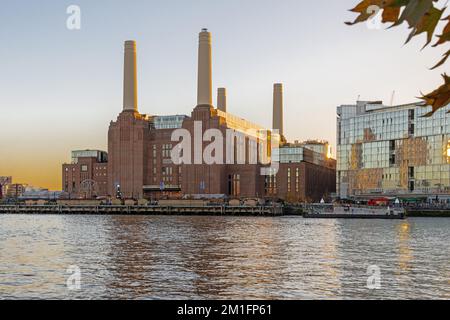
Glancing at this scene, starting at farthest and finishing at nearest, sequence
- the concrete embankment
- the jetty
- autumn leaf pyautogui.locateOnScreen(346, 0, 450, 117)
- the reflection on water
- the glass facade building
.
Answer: the jetty < the glass facade building < the concrete embankment < the reflection on water < autumn leaf pyautogui.locateOnScreen(346, 0, 450, 117)

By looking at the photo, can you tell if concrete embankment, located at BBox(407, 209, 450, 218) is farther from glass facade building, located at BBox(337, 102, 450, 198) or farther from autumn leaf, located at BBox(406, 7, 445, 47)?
autumn leaf, located at BBox(406, 7, 445, 47)

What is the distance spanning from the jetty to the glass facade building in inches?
1336

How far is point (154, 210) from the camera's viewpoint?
7343 inches

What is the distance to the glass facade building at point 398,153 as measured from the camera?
174500 mm

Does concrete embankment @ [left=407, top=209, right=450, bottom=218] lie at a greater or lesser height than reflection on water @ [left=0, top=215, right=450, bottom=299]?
lesser

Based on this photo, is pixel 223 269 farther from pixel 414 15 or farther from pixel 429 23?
pixel 414 15

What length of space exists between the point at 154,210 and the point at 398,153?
78.2 m

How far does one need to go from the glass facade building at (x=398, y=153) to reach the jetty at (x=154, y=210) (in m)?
33.9

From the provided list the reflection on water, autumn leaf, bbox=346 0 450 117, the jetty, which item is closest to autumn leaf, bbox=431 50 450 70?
autumn leaf, bbox=346 0 450 117

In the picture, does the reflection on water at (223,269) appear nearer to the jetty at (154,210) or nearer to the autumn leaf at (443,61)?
the autumn leaf at (443,61)

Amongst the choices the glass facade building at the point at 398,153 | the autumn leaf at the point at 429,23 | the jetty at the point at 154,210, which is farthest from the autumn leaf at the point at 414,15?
the glass facade building at the point at 398,153

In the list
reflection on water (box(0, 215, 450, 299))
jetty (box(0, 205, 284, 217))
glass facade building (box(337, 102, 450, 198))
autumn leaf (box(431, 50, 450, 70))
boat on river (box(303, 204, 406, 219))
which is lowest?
jetty (box(0, 205, 284, 217))

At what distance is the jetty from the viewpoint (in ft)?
583
